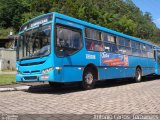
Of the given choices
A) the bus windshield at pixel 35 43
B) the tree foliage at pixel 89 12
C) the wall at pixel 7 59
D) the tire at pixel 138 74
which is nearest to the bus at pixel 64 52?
the bus windshield at pixel 35 43

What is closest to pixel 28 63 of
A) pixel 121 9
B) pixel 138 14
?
pixel 121 9

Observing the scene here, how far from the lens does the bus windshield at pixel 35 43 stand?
1208 cm

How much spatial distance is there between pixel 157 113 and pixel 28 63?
248 inches

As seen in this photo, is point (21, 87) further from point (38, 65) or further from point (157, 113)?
point (157, 113)

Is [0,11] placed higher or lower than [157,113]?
higher

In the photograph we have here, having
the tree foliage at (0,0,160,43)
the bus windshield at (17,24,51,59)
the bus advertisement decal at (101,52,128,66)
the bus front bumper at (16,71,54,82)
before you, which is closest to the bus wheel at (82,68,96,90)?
the bus advertisement decal at (101,52,128,66)

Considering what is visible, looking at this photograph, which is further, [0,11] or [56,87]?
[0,11]

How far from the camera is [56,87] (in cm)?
1460

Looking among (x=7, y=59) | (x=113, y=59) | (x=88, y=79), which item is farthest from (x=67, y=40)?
(x=7, y=59)

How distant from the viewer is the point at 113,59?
54.4ft

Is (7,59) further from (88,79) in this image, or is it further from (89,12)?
(89,12)

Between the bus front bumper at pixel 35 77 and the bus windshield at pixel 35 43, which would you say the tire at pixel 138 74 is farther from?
the bus front bumper at pixel 35 77

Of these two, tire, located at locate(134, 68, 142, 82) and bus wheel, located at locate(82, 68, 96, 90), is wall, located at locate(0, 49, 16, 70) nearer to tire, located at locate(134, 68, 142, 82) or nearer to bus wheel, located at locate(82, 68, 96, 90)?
tire, located at locate(134, 68, 142, 82)

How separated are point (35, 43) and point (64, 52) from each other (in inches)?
50.8
